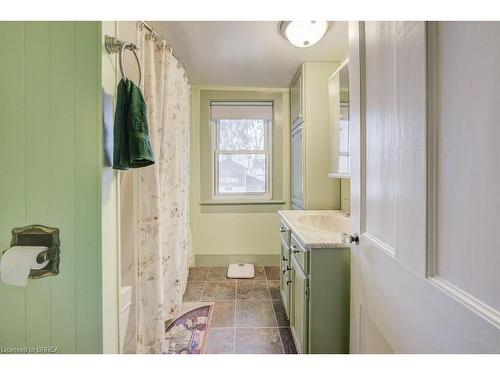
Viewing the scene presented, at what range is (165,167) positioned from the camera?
1.68m

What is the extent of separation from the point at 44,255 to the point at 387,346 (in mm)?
1211

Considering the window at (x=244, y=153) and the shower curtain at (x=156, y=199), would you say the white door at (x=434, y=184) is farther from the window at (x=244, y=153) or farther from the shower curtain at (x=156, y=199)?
the window at (x=244, y=153)

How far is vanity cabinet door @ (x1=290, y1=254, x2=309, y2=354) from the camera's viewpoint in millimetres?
1252

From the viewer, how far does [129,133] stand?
0.88 metres

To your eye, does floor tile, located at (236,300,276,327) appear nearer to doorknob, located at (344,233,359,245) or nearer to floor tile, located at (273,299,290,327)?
floor tile, located at (273,299,290,327)

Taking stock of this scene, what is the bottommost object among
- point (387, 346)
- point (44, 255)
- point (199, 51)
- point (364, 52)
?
point (387, 346)

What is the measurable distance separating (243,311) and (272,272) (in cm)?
85

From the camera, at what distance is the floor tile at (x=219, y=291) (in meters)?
2.23

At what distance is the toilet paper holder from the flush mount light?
174cm

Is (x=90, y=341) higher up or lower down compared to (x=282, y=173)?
lower down

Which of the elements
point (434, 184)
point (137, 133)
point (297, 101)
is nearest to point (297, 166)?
point (297, 101)
